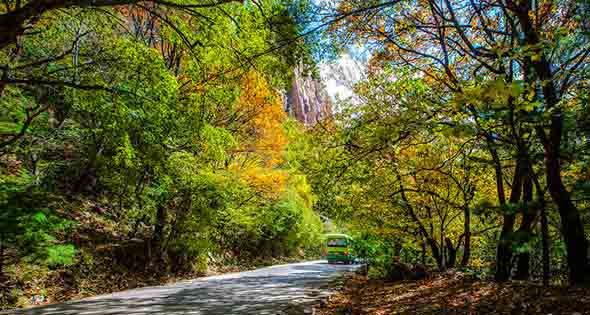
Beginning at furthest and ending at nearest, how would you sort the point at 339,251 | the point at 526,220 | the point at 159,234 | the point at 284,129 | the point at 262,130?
the point at 339,251 < the point at 262,130 < the point at 159,234 < the point at 284,129 < the point at 526,220

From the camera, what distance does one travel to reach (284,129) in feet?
35.7

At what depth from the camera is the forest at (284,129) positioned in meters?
5.16

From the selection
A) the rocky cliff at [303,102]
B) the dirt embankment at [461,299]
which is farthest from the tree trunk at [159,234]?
the rocky cliff at [303,102]

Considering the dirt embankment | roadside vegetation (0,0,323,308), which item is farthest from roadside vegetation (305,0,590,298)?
roadside vegetation (0,0,323,308)

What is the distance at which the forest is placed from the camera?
516 cm

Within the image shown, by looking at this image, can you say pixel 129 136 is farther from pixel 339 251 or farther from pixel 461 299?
pixel 339 251

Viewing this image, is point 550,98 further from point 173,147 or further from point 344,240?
point 344,240

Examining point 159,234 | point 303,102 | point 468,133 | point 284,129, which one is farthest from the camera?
point 303,102

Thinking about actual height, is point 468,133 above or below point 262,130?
below

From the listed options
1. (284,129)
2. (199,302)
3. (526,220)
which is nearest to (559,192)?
(526,220)

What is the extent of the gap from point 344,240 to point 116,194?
16770mm

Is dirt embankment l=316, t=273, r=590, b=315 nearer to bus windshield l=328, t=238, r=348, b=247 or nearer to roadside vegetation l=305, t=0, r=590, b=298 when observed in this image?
roadside vegetation l=305, t=0, r=590, b=298

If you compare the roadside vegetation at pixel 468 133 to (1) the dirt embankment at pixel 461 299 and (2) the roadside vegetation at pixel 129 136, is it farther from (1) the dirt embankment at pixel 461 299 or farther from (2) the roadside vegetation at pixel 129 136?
(2) the roadside vegetation at pixel 129 136

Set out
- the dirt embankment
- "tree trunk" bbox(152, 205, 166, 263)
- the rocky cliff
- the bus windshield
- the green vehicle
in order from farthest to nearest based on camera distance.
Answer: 1. the rocky cliff
2. the bus windshield
3. the green vehicle
4. "tree trunk" bbox(152, 205, 166, 263)
5. the dirt embankment
